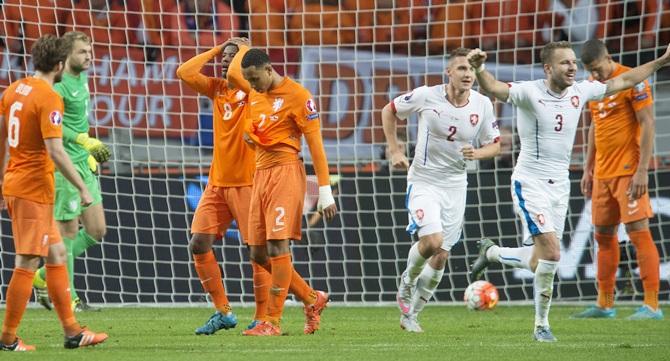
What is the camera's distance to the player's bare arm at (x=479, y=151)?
800 centimetres

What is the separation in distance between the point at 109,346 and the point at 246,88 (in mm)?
1919

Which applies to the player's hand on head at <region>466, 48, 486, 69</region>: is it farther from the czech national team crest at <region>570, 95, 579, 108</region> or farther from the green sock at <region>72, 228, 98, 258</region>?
the green sock at <region>72, 228, 98, 258</region>

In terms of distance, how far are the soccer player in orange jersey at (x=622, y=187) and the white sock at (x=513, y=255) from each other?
2.71 feet

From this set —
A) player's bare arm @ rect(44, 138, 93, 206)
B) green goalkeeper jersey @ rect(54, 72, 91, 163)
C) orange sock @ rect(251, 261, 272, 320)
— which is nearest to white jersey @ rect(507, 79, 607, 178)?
orange sock @ rect(251, 261, 272, 320)

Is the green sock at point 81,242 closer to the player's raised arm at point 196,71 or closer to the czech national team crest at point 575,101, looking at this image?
the player's raised arm at point 196,71

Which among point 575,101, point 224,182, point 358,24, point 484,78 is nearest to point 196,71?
point 224,182

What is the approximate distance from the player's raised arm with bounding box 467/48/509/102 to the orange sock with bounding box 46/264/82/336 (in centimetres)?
265

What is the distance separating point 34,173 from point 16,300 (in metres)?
0.70

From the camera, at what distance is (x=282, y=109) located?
8.00m

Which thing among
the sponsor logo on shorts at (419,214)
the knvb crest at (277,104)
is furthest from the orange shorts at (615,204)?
the knvb crest at (277,104)

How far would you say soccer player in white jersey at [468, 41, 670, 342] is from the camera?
7.87m

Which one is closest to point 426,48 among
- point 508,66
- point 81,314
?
point 508,66

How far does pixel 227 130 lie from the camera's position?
8422 millimetres

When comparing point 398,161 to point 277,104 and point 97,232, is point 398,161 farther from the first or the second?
point 97,232
